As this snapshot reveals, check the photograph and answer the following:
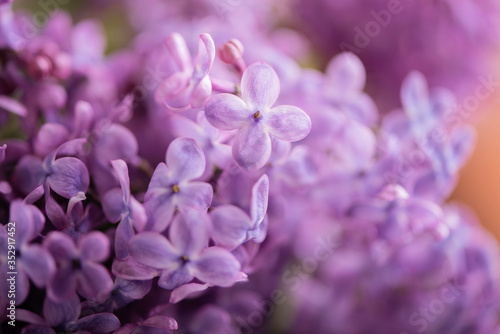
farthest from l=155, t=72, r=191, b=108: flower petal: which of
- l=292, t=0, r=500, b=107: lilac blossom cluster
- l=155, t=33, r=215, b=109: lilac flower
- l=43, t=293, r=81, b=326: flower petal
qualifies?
l=292, t=0, r=500, b=107: lilac blossom cluster

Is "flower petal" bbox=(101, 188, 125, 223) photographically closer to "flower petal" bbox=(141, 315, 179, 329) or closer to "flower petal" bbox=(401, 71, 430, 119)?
"flower petal" bbox=(141, 315, 179, 329)

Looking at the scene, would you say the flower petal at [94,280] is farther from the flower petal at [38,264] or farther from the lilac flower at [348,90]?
the lilac flower at [348,90]

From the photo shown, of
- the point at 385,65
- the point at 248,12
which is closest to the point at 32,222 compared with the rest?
the point at 248,12

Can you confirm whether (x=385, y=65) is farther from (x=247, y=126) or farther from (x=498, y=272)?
(x=247, y=126)

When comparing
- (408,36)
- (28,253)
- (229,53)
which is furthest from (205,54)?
(408,36)

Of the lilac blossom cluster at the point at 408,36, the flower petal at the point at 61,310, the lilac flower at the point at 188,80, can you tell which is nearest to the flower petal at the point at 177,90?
the lilac flower at the point at 188,80

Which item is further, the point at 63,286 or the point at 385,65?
the point at 385,65
